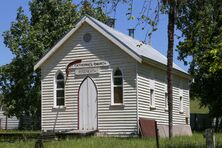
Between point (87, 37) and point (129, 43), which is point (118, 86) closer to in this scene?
point (129, 43)

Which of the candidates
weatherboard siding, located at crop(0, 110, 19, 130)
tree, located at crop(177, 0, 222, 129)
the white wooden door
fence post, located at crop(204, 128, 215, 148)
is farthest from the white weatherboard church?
weatherboard siding, located at crop(0, 110, 19, 130)

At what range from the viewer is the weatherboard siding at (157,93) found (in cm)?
2973

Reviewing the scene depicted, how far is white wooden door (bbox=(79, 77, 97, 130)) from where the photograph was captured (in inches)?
1185

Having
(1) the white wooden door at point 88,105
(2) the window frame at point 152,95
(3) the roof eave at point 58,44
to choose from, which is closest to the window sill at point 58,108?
(1) the white wooden door at point 88,105

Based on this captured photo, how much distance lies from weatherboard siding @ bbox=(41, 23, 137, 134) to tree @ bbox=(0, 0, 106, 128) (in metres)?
12.3

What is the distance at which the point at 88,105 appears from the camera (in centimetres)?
3036

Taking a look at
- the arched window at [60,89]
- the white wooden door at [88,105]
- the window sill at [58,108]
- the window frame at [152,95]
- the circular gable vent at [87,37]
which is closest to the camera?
the white wooden door at [88,105]

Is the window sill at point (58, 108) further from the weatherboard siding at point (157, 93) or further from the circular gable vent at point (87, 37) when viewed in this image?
the weatherboard siding at point (157, 93)

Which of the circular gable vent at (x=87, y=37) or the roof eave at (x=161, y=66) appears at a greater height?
the circular gable vent at (x=87, y=37)

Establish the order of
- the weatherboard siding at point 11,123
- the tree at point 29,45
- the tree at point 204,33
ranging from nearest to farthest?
the tree at point 204,33 → the tree at point 29,45 → the weatherboard siding at point 11,123

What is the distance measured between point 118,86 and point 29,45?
16320 mm

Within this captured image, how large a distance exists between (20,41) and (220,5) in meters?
32.5

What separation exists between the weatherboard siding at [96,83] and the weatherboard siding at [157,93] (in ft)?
2.38

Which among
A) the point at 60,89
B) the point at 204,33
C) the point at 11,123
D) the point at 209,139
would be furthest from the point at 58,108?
the point at 11,123
